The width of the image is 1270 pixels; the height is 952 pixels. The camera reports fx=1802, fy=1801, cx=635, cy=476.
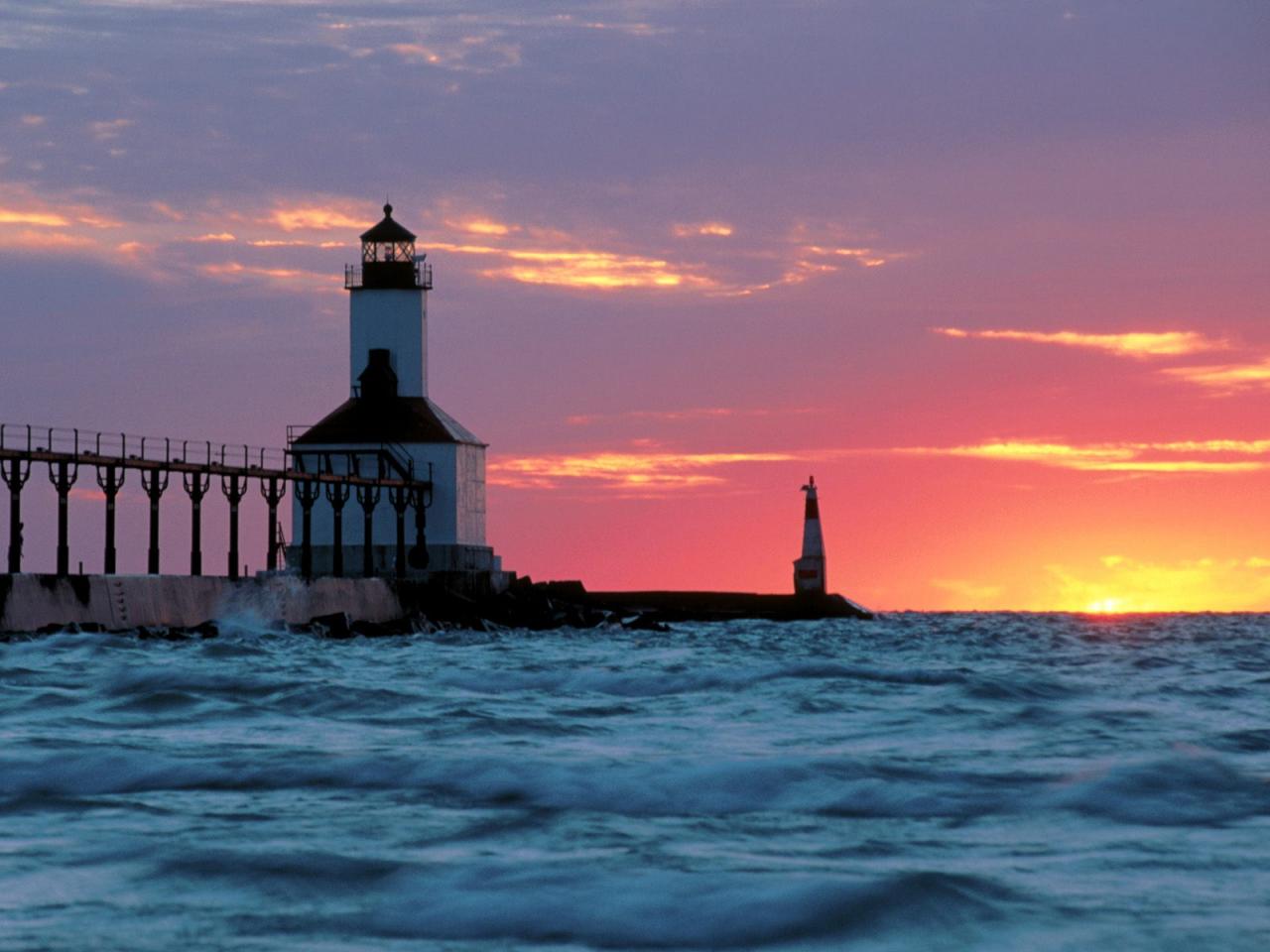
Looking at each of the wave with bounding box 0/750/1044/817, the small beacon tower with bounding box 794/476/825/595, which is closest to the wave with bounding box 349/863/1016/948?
the wave with bounding box 0/750/1044/817

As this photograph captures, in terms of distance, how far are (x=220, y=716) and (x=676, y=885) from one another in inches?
312

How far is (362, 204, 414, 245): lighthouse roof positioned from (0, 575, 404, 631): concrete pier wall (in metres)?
14.8

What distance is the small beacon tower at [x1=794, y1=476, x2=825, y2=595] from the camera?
7812cm

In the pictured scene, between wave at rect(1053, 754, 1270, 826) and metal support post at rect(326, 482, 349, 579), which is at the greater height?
metal support post at rect(326, 482, 349, 579)

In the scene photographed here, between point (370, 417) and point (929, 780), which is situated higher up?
point (370, 417)

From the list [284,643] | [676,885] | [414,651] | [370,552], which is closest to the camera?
[676,885]

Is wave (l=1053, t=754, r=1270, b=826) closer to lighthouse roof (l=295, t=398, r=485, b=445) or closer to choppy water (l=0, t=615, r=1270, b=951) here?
choppy water (l=0, t=615, r=1270, b=951)

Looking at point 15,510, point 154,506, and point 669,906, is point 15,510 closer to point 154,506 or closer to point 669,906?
point 154,506

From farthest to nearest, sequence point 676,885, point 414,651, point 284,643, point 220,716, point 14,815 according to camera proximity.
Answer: point 284,643, point 414,651, point 220,716, point 14,815, point 676,885

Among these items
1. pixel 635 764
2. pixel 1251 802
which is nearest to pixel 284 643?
pixel 635 764

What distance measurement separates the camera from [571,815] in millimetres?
9641

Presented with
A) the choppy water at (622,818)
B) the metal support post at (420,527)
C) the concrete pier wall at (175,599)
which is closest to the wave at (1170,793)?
the choppy water at (622,818)

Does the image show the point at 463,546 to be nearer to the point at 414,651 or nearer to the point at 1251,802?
the point at 414,651

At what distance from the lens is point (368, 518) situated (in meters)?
A: 55.4
